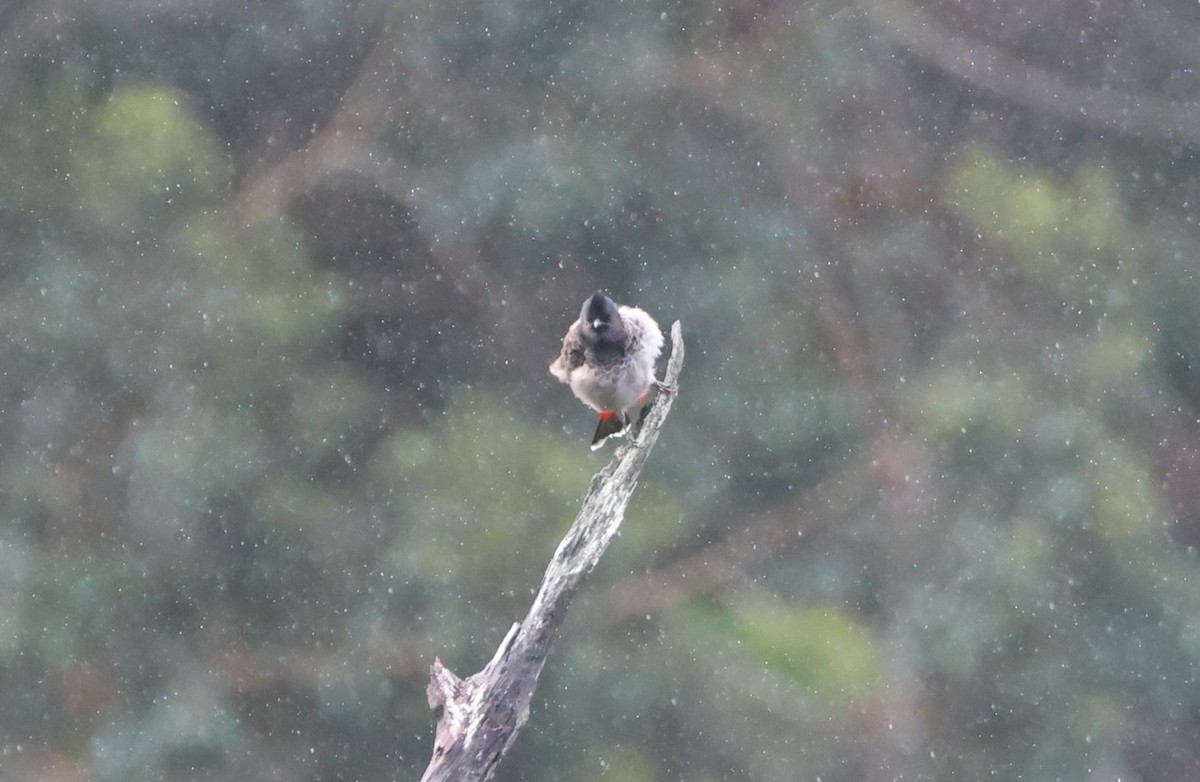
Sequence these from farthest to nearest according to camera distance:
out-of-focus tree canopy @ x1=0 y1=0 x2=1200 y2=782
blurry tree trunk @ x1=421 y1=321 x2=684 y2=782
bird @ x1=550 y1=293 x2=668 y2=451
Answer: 1. out-of-focus tree canopy @ x1=0 y1=0 x2=1200 y2=782
2. bird @ x1=550 y1=293 x2=668 y2=451
3. blurry tree trunk @ x1=421 y1=321 x2=684 y2=782

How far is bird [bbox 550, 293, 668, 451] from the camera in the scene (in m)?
2.67

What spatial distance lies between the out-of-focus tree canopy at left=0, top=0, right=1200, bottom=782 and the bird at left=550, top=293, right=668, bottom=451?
1652 millimetres

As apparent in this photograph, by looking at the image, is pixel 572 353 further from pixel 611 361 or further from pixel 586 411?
pixel 586 411

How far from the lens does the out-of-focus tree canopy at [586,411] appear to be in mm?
4555

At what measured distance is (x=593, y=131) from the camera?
470 cm

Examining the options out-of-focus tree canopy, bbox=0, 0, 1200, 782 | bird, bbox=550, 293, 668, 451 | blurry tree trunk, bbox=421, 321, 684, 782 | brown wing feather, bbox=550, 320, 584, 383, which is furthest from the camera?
out-of-focus tree canopy, bbox=0, 0, 1200, 782

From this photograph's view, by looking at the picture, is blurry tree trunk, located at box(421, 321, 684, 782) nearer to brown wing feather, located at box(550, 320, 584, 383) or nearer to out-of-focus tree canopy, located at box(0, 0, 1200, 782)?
brown wing feather, located at box(550, 320, 584, 383)

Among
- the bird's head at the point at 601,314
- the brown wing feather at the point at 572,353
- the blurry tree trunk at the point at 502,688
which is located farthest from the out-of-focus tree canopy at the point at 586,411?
the blurry tree trunk at the point at 502,688

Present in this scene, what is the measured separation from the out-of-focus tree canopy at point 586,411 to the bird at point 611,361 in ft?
5.42

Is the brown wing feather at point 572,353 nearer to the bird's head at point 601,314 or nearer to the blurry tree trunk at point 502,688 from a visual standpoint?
the bird's head at point 601,314

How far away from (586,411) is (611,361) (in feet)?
6.86

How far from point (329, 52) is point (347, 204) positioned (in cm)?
60

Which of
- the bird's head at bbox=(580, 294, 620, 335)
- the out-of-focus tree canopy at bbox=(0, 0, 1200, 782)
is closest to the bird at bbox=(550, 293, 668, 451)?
the bird's head at bbox=(580, 294, 620, 335)

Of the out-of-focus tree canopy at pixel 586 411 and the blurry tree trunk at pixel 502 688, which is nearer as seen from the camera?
the blurry tree trunk at pixel 502 688
